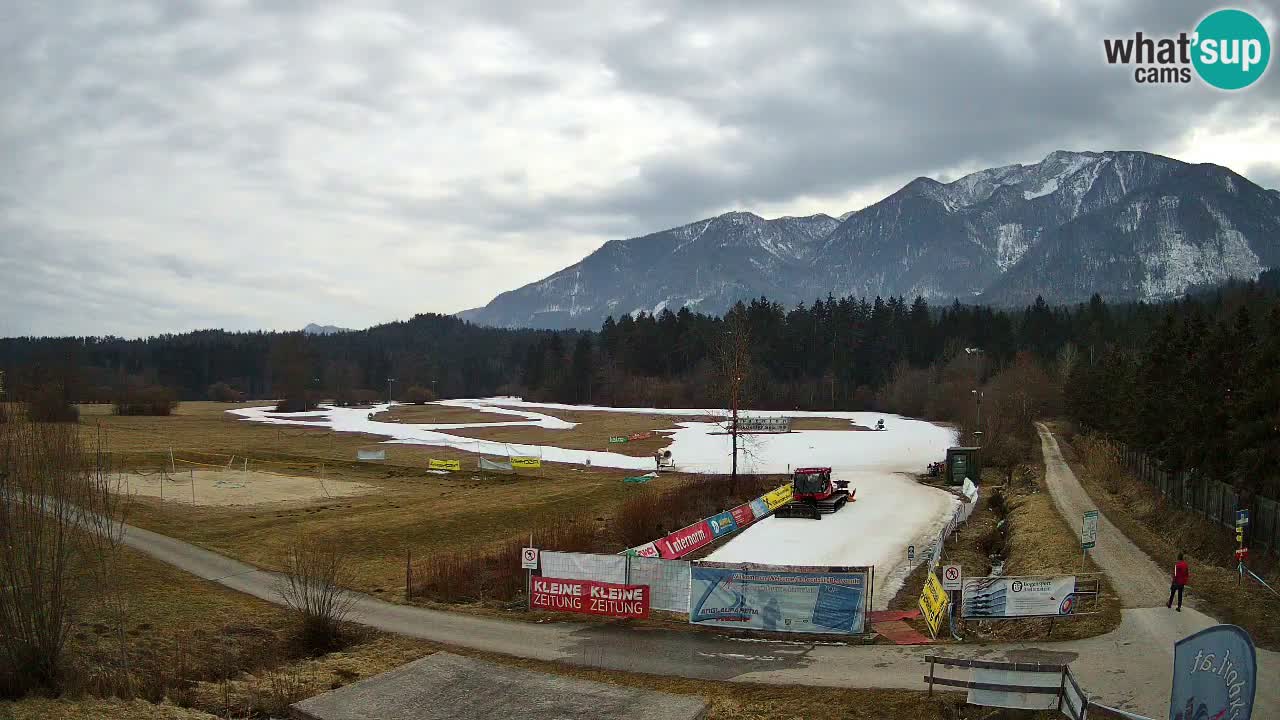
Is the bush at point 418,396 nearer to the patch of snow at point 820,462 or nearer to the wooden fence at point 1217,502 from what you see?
the patch of snow at point 820,462

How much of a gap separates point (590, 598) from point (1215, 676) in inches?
654

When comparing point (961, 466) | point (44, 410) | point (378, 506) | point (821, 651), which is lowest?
point (378, 506)

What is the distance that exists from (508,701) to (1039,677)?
33.4 ft

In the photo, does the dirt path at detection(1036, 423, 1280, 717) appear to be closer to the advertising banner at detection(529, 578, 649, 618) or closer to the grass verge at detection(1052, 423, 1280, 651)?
the grass verge at detection(1052, 423, 1280, 651)

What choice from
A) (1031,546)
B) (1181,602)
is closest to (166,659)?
(1181,602)

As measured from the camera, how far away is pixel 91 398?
458 ft

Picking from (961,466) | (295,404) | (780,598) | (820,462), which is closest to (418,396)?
(295,404)

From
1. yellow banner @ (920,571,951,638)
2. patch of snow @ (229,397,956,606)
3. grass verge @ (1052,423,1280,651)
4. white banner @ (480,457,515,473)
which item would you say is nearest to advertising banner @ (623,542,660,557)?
patch of snow @ (229,397,956,606)

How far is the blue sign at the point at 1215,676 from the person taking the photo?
7.91m

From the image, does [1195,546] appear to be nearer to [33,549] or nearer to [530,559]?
[530,559]

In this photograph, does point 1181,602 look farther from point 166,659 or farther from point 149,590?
point 149,590

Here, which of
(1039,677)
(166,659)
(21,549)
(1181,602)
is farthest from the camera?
(1181,602)

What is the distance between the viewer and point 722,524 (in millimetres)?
36469

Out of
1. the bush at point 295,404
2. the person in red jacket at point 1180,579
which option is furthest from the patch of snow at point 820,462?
the bush at point 295,404
